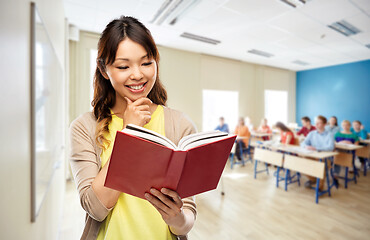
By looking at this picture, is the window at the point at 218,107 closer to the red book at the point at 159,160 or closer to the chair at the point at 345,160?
the chair at the point at 345,160

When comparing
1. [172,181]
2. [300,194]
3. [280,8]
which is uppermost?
[280,8]

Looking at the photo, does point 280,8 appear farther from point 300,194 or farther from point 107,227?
point 107,227

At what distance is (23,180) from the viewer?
0.95m

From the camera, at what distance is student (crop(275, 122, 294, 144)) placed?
455 cm

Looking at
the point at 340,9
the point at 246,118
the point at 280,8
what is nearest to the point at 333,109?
the point at 246,118

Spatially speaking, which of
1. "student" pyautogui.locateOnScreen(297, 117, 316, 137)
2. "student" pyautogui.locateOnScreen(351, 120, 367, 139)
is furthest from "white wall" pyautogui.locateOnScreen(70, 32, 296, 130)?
"student" pyautogui.locateOnScreen(351, 120, 367, 139)

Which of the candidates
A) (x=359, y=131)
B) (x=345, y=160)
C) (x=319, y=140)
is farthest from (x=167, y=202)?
(x=359, y=131)

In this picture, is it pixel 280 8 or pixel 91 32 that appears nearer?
pixel 280 8

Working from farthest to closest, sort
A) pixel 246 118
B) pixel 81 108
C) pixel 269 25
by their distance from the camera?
pixel 246 118, pixel 81 108, pixel 269 25

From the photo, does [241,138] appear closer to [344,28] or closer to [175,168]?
[344,28]

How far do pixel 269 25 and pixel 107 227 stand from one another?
420 centimetres

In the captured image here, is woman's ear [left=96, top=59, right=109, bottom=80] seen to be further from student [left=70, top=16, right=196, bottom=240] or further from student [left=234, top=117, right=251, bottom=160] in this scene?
student [left=234, top=117, right=251, bottom=160]

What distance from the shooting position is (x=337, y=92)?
24.1ft

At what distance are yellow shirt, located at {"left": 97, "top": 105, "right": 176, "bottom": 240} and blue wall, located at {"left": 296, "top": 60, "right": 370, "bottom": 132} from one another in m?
8.42
